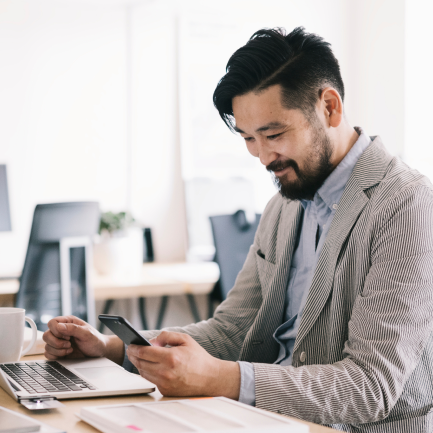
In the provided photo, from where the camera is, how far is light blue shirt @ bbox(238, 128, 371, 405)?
1.23m

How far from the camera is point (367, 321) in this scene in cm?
97

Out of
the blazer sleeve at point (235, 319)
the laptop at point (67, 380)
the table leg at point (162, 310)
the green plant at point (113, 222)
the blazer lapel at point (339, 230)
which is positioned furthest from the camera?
the table leg at point (162, 310)

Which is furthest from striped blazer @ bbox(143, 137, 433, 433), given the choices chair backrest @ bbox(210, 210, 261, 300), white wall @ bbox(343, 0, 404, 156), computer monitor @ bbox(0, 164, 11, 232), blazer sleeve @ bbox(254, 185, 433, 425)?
white wall @ bbox(343, 0, 404, 156)

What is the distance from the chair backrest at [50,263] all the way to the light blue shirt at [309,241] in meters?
1.61

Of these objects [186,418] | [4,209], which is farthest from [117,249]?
[186,418]

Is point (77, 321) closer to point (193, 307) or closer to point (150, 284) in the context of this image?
point (150, 284)

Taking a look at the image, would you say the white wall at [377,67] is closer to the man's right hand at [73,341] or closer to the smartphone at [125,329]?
the man's right hand at [73,341]

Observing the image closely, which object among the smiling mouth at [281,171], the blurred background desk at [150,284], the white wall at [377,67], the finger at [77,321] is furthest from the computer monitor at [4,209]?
the white wall at [377,67]

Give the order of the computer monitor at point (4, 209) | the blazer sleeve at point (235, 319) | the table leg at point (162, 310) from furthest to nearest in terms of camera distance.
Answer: the table leg at point (162, 310) → the computer monitor at point (4, 209) → the blazer sleeve at point (235, 319)

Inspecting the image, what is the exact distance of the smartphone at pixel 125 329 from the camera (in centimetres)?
84

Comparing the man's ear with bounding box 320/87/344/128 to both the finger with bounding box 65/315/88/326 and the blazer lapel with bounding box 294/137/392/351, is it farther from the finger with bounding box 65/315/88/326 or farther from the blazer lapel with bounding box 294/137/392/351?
the finger with bounding box 65/315/88/326

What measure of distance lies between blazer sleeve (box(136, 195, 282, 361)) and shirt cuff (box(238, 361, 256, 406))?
39 centimetres

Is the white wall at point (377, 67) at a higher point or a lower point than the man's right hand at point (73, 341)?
higher

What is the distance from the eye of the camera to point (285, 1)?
3910mm
